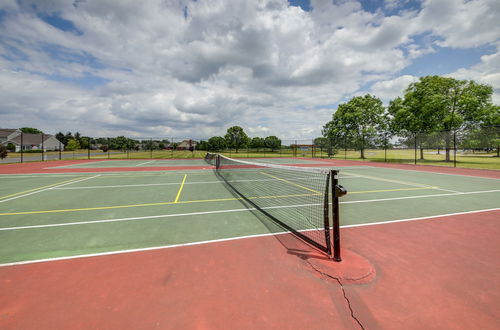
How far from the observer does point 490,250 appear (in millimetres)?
3916

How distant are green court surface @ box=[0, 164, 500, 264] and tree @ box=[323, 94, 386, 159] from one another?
99.0 ft

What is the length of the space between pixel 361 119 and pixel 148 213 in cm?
4173

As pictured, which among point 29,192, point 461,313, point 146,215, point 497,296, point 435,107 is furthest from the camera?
point 435,107

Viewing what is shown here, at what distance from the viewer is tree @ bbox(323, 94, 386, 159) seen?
3706 cm

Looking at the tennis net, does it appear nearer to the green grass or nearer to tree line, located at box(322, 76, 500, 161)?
the green grass

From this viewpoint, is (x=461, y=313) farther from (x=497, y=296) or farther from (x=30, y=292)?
(x=30, y=292)

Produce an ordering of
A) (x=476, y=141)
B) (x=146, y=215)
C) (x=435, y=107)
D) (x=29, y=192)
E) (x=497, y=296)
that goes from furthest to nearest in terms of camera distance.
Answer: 1. (x=435, y=107)
2. (x=476, y=141)
3. (x=29, y=192)
4. (x=146, y=215)
5. (x=497, y=296)

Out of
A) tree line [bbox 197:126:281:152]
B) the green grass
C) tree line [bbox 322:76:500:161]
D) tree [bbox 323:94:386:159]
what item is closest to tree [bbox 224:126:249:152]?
tree line [bbox 197:126:281:152]

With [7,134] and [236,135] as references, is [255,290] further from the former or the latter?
[7,134]

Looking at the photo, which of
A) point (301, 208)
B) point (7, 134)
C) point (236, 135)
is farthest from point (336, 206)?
point (7, 134)

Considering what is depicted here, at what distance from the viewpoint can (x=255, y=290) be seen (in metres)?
2.85

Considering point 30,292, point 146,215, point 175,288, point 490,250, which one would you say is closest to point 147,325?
point 175,288

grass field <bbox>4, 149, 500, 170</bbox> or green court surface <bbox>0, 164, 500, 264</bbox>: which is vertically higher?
grass field <bbox>4, 149, 500, 170</bbox>

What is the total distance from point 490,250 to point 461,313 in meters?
2.54
